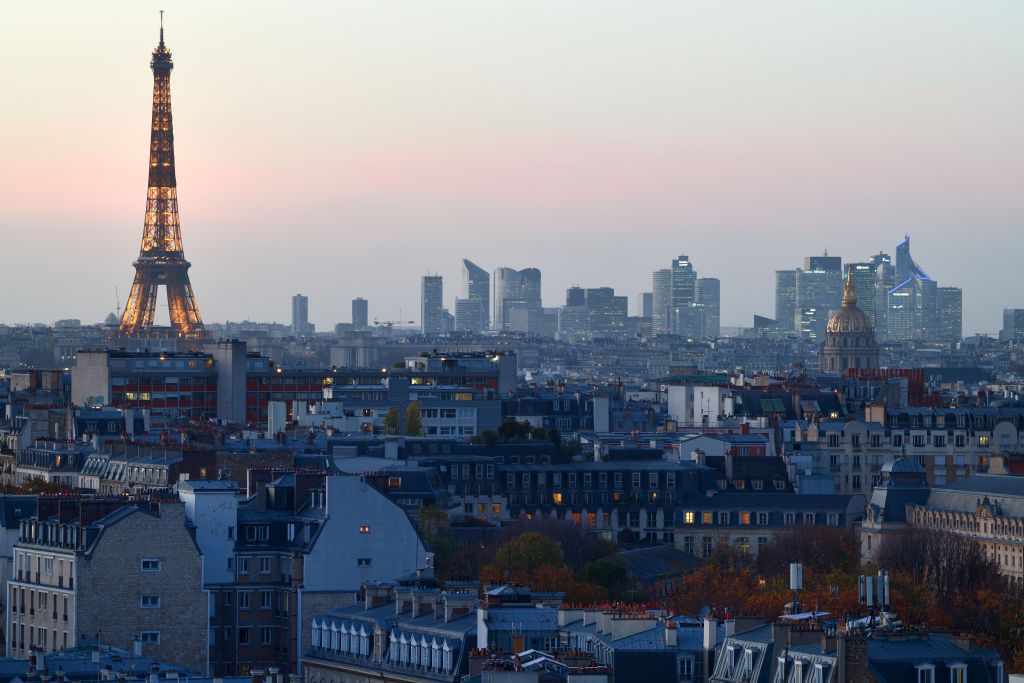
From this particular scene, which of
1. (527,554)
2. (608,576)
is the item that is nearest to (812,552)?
(608,576)

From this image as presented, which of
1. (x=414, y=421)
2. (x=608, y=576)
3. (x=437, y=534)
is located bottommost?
(x=608, y=576)

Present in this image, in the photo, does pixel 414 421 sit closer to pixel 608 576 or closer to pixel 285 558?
pixel 608 576

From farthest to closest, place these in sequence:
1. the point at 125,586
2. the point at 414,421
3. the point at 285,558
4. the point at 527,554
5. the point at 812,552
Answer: the point at 414,421
the point at 812,552
the point at 527,554
the point at 285,558
the point at 125,586

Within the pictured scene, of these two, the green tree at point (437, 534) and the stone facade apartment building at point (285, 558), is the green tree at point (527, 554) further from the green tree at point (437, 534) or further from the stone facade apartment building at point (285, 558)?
the stone facade apartment building at point (285, 558)

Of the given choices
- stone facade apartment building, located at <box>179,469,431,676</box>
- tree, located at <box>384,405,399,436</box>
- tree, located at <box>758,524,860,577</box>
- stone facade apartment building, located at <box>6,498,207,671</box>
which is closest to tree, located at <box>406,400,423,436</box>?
tree, located at <box>384,405,399,436</box>

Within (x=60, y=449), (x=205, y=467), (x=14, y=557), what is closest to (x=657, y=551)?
(x=205, y=467)

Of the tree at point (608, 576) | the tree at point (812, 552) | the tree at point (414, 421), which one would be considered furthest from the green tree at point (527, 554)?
the tree at point (414, 421)

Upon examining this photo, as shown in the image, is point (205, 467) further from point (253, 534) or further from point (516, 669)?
point (516, 669)
